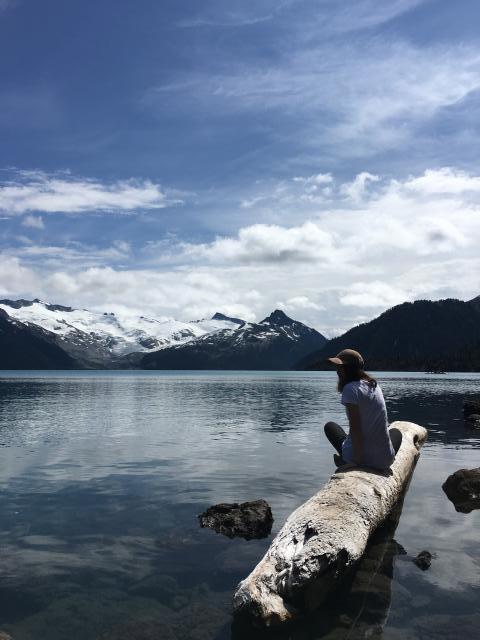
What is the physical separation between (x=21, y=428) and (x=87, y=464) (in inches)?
651

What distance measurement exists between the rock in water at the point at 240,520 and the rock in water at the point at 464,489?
6.44 m

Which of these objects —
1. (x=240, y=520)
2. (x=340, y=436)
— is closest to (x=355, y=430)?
(x=340, y=436)

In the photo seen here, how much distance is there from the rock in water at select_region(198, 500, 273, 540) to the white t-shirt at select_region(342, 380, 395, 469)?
9.77 ft

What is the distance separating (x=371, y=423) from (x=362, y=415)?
1.23 feet

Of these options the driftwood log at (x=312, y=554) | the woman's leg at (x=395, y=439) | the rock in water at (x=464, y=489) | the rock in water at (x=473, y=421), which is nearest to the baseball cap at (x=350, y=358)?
the driftwood log at (x=312, y=554)

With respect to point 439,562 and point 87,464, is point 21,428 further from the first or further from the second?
point 439,562

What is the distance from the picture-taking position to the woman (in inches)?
483

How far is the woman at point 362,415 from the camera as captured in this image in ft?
40.2

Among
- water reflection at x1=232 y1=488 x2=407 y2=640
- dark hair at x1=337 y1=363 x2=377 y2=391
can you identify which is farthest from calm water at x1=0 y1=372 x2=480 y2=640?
dark hair at x1=337 y1=363 x2=377 y2=391

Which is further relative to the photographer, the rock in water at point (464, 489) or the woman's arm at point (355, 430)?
the rock in water at point (464, 489)

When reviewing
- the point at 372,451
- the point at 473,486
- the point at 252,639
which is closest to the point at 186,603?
the point at 252,639

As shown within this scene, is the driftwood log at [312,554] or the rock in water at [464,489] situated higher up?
the driftwood log at [312,554]

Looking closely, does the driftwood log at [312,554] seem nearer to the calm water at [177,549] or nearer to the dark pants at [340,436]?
the calm water at [177,549]

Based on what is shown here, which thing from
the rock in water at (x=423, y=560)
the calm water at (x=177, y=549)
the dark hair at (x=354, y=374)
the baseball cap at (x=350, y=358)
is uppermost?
the baseball cap at (x=350, y=358)
